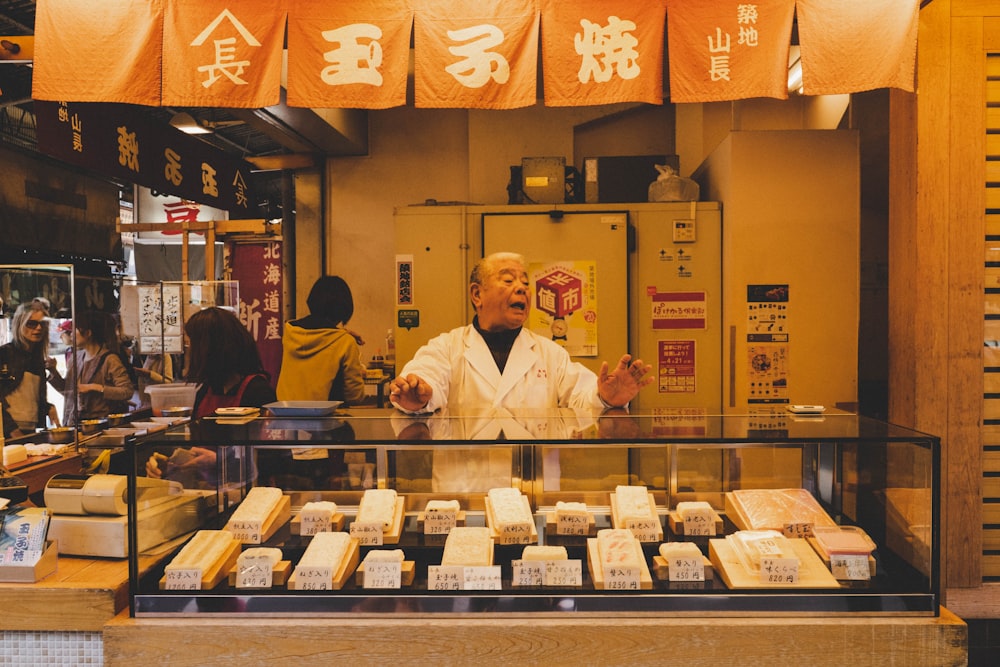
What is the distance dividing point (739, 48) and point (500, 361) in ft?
6.22

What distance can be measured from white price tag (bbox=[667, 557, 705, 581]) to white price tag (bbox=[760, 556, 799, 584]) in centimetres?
18

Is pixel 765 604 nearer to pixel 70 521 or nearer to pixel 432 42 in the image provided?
pixel 70 521

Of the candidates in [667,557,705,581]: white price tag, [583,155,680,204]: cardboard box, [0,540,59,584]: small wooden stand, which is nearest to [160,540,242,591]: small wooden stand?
[0,540,59,584]: small wooden stand

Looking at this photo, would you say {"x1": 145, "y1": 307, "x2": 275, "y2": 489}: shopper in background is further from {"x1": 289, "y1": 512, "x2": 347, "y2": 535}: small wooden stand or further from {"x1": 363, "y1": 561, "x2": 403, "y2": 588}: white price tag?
{"x1": 363, "y1": 561, "x2": 403, "y2": 588}: white price tag

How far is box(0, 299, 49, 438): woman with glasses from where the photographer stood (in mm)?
5430

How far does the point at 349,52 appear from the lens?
330 centimetres

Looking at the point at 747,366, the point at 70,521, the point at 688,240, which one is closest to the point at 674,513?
the point at 70,521

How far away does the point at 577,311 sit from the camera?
5383 mm

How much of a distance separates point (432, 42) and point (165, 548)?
2474 millimetres

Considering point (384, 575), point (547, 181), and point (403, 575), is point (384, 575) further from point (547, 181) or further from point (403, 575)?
point (547, 181)

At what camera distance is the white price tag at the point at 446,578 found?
2020 mm

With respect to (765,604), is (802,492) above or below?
above

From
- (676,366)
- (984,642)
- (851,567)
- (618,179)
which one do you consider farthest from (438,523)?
(618,179)

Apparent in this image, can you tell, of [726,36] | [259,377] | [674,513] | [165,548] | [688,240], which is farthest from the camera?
[688,240]
